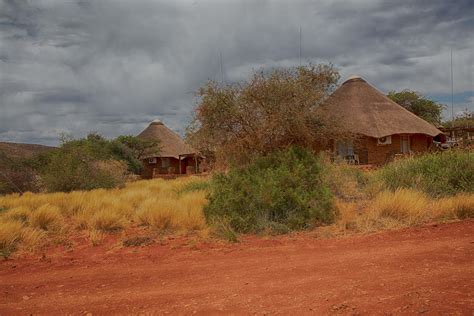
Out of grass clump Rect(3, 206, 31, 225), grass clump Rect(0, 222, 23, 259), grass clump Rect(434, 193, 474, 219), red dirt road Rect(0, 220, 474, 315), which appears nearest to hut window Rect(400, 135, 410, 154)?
grass clump Rect(434, 193, 474, 219)

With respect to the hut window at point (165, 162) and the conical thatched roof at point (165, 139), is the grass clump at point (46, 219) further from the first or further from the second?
the hut window at point (165, 162)

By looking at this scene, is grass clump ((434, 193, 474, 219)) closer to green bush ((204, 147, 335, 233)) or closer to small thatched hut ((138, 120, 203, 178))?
green bush ((204, 147, 335, 233))

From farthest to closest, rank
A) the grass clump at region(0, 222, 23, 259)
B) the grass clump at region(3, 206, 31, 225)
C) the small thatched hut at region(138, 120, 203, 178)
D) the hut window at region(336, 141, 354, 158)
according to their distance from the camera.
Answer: the small thatched hut at region(138, 120, 203, 178) < the hut window at region(336, 141, 354, 158) < the grass clump at region(3, 206, 31, 225) < the grass clump at region(0, 222, 23, 259)

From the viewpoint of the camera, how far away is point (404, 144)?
82.1ft

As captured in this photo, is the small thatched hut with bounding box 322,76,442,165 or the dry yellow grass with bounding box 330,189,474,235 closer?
the dry yellow grass with bounding box 330,189,474,235

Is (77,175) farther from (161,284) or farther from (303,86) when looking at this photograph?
(161,284)

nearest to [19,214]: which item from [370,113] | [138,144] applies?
[370,113]

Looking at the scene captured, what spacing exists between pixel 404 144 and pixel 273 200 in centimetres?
1793

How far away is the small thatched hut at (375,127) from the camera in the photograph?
76.0 ft

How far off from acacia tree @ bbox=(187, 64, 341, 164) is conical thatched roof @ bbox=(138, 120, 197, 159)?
1032 inches

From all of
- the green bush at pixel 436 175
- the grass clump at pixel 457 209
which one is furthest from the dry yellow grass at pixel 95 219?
the green bush at pixel 436 175

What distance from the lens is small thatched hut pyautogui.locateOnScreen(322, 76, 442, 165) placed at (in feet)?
76.0

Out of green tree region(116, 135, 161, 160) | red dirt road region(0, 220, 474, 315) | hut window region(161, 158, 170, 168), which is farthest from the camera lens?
hut window region(161, 158, 170, 168)

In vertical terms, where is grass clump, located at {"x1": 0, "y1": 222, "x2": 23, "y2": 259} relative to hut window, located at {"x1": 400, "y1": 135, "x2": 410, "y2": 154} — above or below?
below
